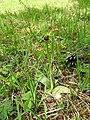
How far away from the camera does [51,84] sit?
124 cm

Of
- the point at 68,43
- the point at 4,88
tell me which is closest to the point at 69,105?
the point at 4,88

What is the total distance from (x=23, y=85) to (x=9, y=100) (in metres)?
0.13

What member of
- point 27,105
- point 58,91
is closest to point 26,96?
point 27,105

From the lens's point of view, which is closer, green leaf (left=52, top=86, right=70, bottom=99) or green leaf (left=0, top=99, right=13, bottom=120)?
green leaf (left=0, top=99, right=13, bottom=120)

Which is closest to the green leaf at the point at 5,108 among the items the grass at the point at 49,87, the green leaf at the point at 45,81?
the grass at the point at 49,87

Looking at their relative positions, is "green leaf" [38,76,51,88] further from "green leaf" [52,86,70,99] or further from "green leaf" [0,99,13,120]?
"green leaf" [0,99,13,120]

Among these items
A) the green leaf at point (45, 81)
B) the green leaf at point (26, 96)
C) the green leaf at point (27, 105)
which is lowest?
the green leaf at point (27, 105)

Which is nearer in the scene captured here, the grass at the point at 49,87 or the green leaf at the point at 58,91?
the grass at the point at 49,87

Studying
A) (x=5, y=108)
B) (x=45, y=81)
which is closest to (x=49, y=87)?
(x=45, y=81)

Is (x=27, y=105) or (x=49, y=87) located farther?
(x=49, y=87)

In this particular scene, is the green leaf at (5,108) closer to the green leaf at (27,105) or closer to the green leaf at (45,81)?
the green leaf at (27,105)

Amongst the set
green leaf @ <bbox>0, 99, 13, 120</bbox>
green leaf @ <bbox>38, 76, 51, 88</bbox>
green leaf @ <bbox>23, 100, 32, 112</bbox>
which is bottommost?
green leaf @ <bbox>0, 99, 13, 120</bbox>

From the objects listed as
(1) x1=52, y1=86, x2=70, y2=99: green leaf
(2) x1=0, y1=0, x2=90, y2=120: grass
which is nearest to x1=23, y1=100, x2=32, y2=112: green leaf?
(2) x1=0, y1=0, x2=90, y2=120: grass

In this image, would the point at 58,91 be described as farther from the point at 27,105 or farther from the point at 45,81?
the point at 27,105
